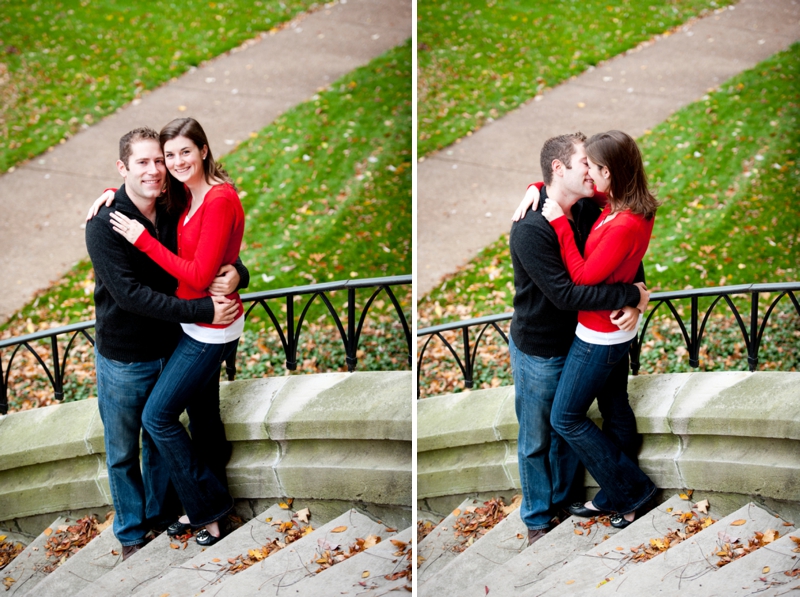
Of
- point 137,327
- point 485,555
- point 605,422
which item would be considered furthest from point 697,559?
point 137,327

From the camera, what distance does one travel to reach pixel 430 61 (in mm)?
4426

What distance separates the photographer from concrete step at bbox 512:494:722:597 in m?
2.96

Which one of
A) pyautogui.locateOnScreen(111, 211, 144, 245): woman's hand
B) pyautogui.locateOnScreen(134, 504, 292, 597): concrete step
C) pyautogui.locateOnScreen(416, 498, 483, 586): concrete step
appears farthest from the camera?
pyautogui.locateOnScreen(416, 498, 483, 586): concrete step

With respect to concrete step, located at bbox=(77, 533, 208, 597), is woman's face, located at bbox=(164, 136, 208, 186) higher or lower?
higher

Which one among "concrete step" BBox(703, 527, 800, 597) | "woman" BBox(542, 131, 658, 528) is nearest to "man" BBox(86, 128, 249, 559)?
"woman" BBox(542, 131, 658, 528)

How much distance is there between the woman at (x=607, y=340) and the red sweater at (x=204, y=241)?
111 cm

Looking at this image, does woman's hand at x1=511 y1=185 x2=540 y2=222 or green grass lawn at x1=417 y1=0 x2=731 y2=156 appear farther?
green grass lawn at x1=417 y1=0 x2=731 y2=156

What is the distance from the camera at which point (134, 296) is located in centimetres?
266

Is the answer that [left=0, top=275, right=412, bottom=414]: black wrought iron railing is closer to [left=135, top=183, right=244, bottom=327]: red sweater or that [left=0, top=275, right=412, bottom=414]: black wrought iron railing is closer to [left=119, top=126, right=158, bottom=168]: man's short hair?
Answer: [left=135, top=183, right=244, bottom=327]: red sweater

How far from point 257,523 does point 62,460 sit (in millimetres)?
781

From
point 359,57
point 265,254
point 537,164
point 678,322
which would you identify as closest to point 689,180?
point 537,164

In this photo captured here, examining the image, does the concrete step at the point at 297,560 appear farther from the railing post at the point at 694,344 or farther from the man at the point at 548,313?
the railing post at the point at 694,344

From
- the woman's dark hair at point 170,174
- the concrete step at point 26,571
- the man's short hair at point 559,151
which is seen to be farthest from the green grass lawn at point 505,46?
the concrete step at point 26,571

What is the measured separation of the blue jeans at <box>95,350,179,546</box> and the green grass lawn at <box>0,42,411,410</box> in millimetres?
1144
